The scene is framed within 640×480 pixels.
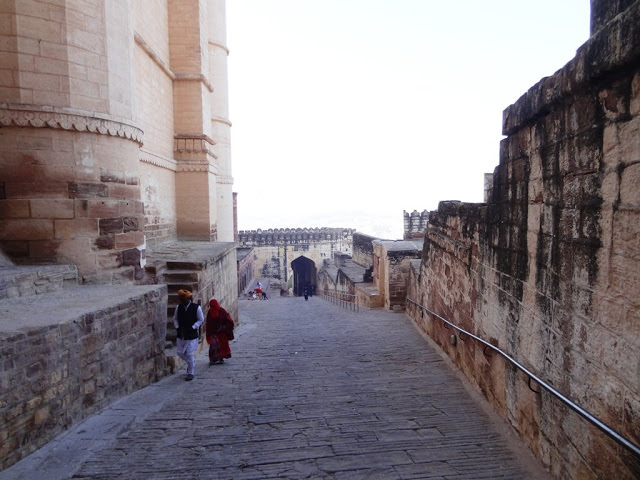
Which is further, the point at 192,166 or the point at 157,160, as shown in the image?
the point at 192,166

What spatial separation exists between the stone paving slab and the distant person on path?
257 mm

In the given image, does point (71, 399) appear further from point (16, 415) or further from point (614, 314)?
point (614, 314)

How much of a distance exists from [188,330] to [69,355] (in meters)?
1.79

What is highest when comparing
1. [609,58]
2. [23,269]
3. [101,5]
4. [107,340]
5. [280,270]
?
[101,5]

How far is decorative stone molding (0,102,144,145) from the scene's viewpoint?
16.4 ft

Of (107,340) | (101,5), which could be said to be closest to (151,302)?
(107,340)

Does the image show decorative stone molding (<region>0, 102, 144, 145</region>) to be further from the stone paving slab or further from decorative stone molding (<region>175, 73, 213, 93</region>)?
decorative stone molding (<region>175, 73, 213, 93</region>)

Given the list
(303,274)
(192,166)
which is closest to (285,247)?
(303,274)

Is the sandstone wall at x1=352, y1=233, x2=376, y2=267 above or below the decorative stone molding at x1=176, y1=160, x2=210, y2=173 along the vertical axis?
below

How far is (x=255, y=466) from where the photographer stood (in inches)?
123

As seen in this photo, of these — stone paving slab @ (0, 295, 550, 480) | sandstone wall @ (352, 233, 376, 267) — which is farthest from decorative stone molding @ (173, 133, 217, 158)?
sandstone wall @ (352, 233, 376, 267)

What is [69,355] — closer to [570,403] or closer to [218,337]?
[218,337]

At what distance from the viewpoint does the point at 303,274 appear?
31.8 metres

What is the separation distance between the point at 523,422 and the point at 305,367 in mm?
2949
